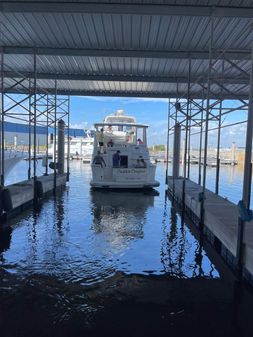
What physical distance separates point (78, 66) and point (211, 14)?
632cm

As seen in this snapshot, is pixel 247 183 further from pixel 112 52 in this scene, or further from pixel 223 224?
pixel 112 52

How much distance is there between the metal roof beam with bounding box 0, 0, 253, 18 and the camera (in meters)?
7.32

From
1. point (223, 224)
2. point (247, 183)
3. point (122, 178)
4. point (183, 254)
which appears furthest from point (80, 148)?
point (247, 183)

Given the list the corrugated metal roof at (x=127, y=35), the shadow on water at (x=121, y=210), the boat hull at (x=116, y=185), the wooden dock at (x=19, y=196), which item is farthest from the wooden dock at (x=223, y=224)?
the boat hull at (x=116, y=185)

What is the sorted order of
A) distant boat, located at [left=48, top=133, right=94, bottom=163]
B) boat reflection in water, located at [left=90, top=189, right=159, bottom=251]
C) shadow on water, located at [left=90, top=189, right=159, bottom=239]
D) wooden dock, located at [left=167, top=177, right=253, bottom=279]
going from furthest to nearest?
distant boat, located at [left=48, top=133, right=94, bottom=163] → shadow on water, located at [left=90, top=189, right=159, bottom=239] → boat reflection in water, located at [left=90, top=189, right=159, bottom=251] → wooden dock, located at [left=167, top=177, right=253, bottom=279]

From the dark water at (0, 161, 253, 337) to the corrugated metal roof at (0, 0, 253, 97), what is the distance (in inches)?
170

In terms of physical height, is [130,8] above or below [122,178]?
above

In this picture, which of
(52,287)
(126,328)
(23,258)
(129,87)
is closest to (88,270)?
(52,287)

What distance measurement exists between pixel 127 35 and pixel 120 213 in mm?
5031

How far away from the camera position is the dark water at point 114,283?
4402 millimetres

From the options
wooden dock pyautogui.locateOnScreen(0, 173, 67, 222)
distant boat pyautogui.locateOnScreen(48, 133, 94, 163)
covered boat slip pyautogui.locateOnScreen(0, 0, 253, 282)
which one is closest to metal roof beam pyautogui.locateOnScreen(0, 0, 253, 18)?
covered boat slip pyautogui.locateOnScreen(0, 0, 253, 282)

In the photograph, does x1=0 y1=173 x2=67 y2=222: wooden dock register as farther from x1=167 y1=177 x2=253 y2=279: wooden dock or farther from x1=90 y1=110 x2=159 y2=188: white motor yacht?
x1=167 y1=177 x2=253 y2=279: wooden dock

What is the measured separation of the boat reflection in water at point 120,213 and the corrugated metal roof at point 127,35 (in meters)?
4.33

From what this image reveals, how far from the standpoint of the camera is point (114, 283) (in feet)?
18.2
